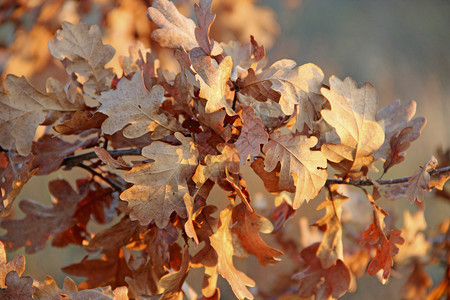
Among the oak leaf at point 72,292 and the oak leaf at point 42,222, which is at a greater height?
the oak leaf at point 72,292

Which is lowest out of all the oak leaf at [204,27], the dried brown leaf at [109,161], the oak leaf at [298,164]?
the dried brown leaf at [109,161]

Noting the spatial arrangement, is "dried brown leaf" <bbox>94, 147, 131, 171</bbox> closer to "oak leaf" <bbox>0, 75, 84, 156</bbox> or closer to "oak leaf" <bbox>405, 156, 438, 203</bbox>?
"oak leaf" <bbox>0, 75, 84, 156</bbox>

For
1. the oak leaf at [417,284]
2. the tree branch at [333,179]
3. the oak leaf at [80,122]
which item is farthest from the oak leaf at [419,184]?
the oak leaf at [417,284]

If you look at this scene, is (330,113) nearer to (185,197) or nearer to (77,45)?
(185,197)

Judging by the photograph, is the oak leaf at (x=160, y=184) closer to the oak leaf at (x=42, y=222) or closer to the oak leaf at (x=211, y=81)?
the oak leaf at (x=211, y=81)

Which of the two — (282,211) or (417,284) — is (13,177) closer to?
(282,211)

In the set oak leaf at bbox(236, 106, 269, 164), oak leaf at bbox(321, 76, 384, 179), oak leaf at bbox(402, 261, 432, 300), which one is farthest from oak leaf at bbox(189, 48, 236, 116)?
oak leaf at bbox(402, 261, 432, 300)

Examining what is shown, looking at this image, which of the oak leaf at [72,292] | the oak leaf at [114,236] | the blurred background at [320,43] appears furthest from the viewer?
the blurred background at [320,43]

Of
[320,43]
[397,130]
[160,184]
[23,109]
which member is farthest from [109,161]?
[320,43]
